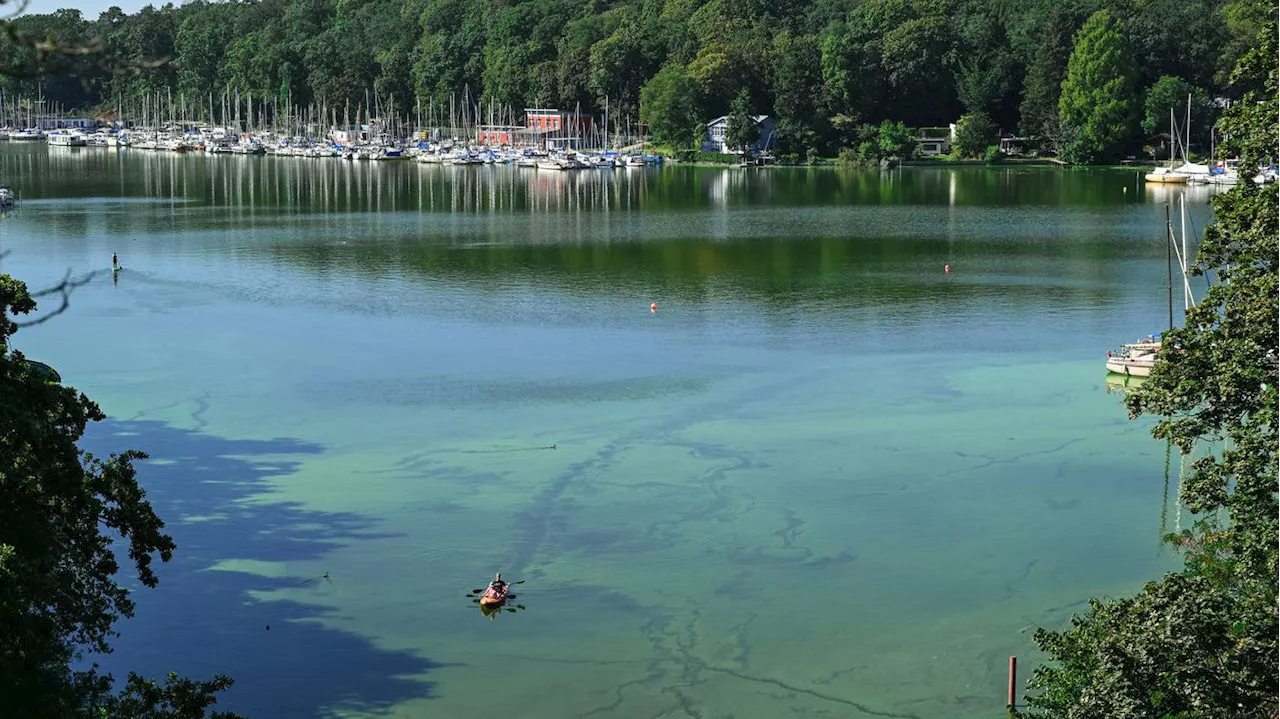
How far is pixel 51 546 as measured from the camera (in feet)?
48.8

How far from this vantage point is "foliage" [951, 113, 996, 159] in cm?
10375

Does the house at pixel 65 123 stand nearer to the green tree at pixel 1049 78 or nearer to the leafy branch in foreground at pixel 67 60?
the green tree at pixel 1049 78

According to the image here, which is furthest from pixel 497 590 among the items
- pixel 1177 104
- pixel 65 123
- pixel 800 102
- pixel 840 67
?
pixel 65 123

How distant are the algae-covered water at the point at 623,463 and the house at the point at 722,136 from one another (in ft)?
163

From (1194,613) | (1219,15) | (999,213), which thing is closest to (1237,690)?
(1194,613)

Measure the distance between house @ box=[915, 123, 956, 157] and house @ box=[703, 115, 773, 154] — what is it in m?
10.2

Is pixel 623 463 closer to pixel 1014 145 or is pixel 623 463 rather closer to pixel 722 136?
pixel 722 136

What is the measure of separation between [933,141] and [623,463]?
85403mm

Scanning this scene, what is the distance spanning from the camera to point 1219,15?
102m

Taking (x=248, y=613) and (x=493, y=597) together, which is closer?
(x=248, y=613)

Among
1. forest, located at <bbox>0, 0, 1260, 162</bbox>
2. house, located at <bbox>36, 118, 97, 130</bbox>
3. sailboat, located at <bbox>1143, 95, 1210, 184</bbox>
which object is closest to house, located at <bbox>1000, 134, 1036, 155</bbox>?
forest, located at <bbox>0, 0, 1260, 162</bbox>

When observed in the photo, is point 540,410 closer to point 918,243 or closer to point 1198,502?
point 1198,502

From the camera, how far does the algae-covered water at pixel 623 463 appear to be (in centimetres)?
1936

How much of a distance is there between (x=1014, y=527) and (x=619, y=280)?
27028mm
